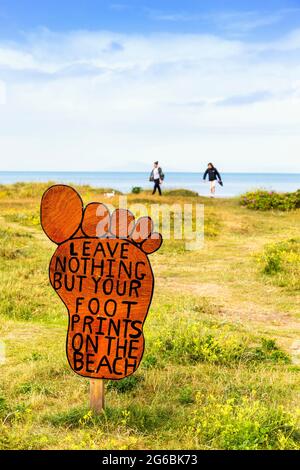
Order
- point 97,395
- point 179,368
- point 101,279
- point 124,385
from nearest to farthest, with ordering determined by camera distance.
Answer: point 101,279
point 97,395
point 124,385
point 179,368

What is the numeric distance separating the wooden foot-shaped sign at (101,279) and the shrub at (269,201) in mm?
19734

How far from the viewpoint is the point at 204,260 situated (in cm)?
1337

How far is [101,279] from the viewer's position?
4414 millimetres

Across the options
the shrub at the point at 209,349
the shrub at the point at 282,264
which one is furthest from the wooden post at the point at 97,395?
the shrub at the point at 282,264

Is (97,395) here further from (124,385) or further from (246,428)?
(246,428)

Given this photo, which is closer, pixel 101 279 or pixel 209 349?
pixel 101 279

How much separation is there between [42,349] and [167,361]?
157 cm

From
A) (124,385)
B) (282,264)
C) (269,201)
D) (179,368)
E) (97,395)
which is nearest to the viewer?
(97,395)

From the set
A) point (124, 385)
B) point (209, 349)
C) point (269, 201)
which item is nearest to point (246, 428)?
point (124, 385)

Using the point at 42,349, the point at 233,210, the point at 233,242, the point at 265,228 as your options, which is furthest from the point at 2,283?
the point at 233,210

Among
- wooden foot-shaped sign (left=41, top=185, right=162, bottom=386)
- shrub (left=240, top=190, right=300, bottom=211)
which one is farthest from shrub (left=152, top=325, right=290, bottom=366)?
shrub (left=240, top=190, right=300, bottom=211)

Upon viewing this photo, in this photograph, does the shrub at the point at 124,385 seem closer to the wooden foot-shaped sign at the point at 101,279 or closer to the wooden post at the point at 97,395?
the wooden post at the point at 97,395

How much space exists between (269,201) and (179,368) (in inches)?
749

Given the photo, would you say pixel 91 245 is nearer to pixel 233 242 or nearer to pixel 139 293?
pixel 139 293
